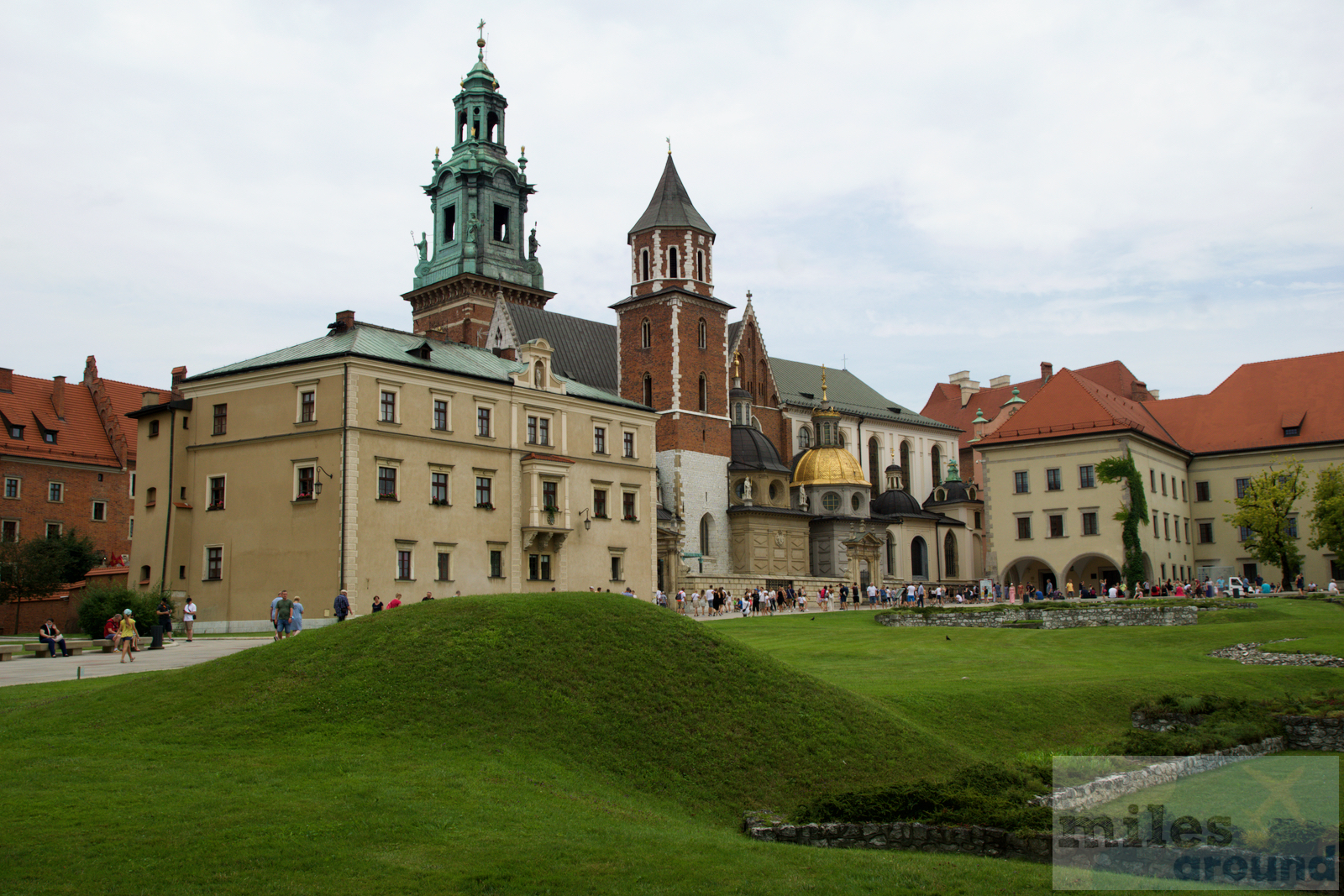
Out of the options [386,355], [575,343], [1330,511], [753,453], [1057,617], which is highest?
[575,343]

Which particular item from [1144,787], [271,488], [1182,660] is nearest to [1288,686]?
[1182,660]

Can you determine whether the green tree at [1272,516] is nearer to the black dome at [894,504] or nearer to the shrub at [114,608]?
the black dome at [894,504]

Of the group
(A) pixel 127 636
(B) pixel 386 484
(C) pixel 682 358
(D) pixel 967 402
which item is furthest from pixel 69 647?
(D) pixel 967 402

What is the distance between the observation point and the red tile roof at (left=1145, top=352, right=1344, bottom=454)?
7650 centimetres

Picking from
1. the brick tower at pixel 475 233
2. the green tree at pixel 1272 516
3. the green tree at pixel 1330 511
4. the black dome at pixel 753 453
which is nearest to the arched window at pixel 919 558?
the black dome at pixel 753 453

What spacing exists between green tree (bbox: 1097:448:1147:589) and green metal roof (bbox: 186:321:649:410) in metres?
31.7

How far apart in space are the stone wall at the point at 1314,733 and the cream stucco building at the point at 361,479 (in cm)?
3342

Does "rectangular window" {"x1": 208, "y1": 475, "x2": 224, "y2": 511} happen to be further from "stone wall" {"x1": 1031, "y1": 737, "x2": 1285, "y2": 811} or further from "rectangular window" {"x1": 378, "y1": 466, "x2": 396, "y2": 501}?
"stone wall" {"x1": 1031, "y1": 737, "x2": 1285, "y2": 811}

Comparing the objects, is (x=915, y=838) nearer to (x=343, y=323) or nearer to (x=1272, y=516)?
(x=343, y=323)

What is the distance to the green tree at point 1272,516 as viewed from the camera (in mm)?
64188

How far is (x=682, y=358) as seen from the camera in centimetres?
7112

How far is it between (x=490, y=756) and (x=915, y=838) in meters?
5.75

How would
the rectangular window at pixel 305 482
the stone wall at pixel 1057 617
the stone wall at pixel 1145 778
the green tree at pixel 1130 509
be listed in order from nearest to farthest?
the stone wall at pixel 1145 778
the stone wall at pixel 1057 617
the rectangular window at pixel 305 482
the green tree at pixel 1130 509

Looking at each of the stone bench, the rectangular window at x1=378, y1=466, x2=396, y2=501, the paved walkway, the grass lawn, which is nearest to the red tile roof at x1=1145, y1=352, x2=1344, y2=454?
the rectangular window at x1=378, y1=466, x2=396, y2=501
